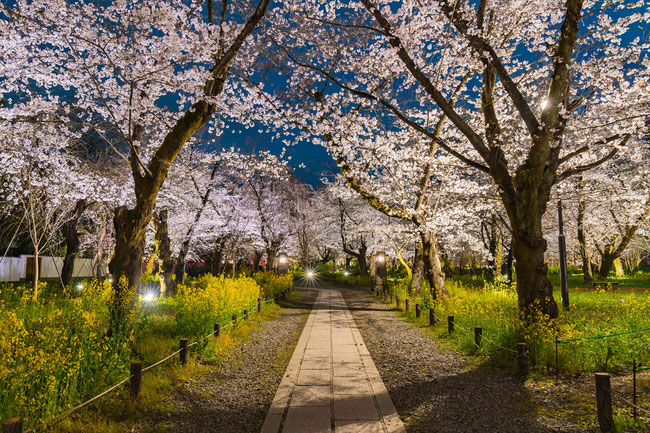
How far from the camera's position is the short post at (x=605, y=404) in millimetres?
4184

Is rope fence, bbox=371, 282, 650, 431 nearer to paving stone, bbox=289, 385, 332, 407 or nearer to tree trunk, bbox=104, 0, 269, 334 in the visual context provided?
paving stone, bbox=289, 385, 332, 407

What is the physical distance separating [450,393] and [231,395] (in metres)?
3.50

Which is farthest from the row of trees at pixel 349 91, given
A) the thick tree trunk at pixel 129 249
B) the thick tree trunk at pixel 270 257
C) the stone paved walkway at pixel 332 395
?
the thick tree trunk at pixel 270 257

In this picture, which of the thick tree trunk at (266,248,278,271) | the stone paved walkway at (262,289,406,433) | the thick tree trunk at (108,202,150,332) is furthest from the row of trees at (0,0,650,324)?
the thick tree trunk at (266,248,278,271)

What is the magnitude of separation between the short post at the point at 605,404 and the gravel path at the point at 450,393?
0.33 m

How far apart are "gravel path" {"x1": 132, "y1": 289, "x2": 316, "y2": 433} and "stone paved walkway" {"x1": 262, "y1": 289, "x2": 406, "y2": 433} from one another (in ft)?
0.85

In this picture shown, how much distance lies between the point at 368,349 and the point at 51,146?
15.2 metres

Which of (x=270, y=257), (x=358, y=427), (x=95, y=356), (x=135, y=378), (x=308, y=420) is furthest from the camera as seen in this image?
(x=270, y=257)

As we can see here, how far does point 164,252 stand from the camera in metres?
16.5

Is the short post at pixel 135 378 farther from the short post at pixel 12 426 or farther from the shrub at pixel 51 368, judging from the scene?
the short post at pixel 12 426

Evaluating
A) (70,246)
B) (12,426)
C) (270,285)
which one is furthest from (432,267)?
(70,246)

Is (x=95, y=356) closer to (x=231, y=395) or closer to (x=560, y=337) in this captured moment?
(x=231, y=395)

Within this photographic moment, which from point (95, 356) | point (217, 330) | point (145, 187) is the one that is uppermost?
point (145, 187)

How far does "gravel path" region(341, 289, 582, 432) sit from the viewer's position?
15.1ft
